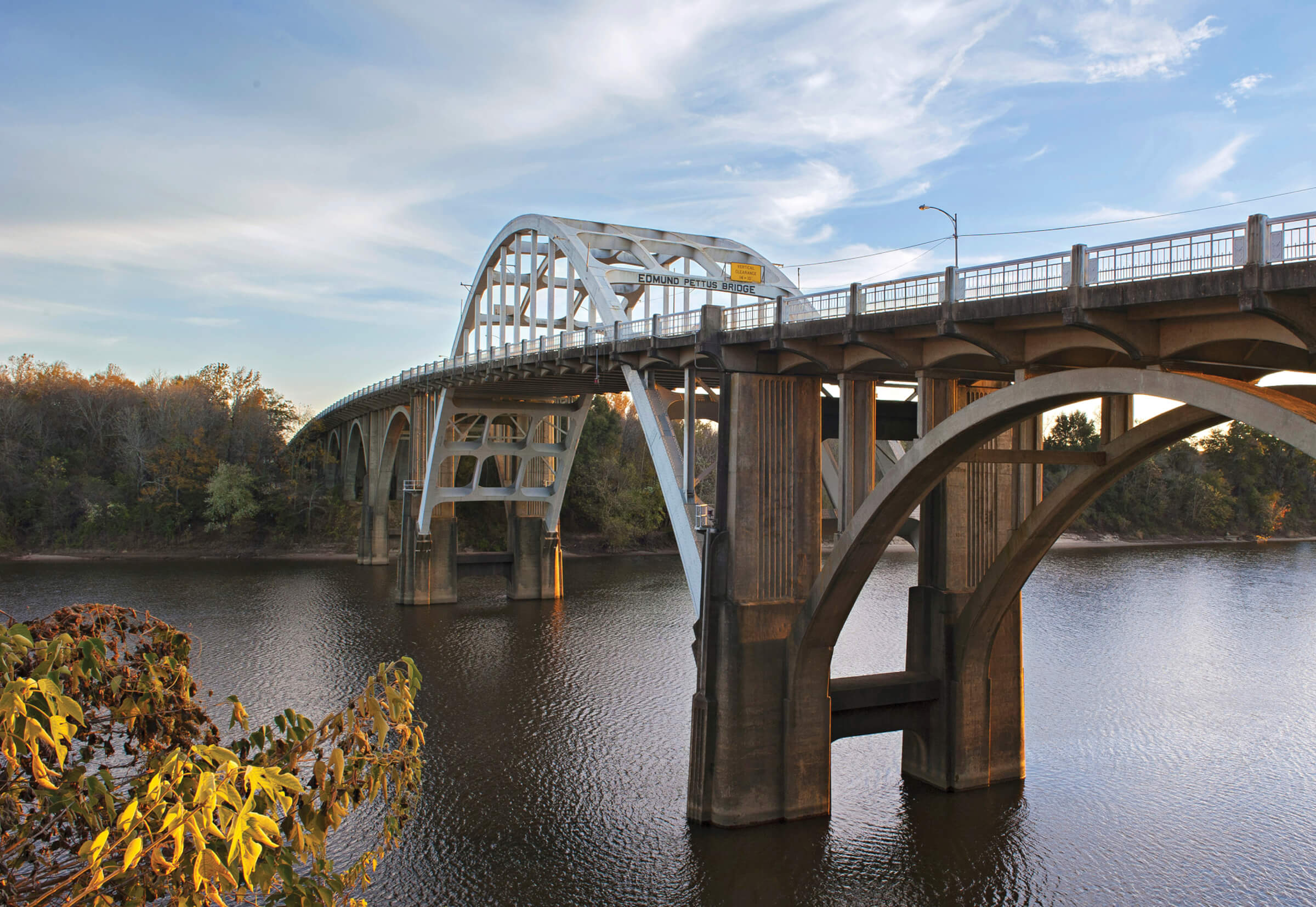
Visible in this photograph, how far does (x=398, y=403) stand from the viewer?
5172 cm

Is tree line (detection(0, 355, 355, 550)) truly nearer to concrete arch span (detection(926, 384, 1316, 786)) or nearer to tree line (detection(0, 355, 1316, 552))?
tree line (detection(0, 355, 1316, 552))

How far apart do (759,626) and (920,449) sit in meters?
4.45

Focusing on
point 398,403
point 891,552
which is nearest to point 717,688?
point 398,403

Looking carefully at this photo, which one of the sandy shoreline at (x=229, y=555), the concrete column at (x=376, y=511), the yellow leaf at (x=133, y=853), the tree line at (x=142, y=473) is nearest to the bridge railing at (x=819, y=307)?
the yellow leaf at (x=133, y=853)

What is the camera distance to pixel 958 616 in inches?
674

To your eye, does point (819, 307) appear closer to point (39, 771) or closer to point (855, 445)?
point (855, 445)

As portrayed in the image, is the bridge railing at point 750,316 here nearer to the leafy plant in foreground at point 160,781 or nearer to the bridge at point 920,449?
the bridge at point 920,449

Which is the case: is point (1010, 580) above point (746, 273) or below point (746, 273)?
below

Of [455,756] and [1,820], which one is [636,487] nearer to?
[455,756]

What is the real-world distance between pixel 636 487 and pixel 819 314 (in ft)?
168

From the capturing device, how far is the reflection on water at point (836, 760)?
14.5 meters

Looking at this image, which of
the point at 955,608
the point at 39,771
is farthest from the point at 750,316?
the point at 39,771

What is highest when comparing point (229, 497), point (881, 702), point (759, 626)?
point (229, 497)

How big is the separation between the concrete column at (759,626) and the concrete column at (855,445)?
1066 millimetres
